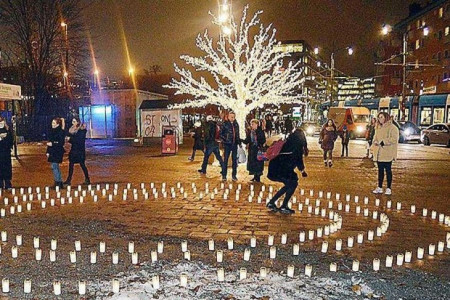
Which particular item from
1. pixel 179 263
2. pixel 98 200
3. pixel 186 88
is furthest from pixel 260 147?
pixel 186 88

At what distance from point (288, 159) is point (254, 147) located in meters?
4.33

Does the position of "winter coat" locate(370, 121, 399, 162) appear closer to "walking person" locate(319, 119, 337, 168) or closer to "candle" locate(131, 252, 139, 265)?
"walking person" locate(319, 119, 337, 168)

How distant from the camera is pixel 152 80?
7350 centimetres

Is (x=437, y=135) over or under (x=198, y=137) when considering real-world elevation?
under

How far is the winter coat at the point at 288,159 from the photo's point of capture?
8.61m

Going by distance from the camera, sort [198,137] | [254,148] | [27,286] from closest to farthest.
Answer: [27,286] < [254,148] < [198,137]

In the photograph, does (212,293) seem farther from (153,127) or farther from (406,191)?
(153,127)

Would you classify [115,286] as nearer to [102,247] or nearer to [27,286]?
[27,286]

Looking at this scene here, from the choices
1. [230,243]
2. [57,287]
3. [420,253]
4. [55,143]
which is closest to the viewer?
[57,287]

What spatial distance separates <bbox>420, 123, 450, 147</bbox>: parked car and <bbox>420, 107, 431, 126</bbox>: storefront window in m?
5.81

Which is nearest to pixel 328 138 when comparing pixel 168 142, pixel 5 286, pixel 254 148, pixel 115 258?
pixel 254 148

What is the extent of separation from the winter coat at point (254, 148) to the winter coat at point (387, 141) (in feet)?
10.5

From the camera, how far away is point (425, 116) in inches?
1455

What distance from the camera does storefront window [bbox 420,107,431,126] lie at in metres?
36.4
